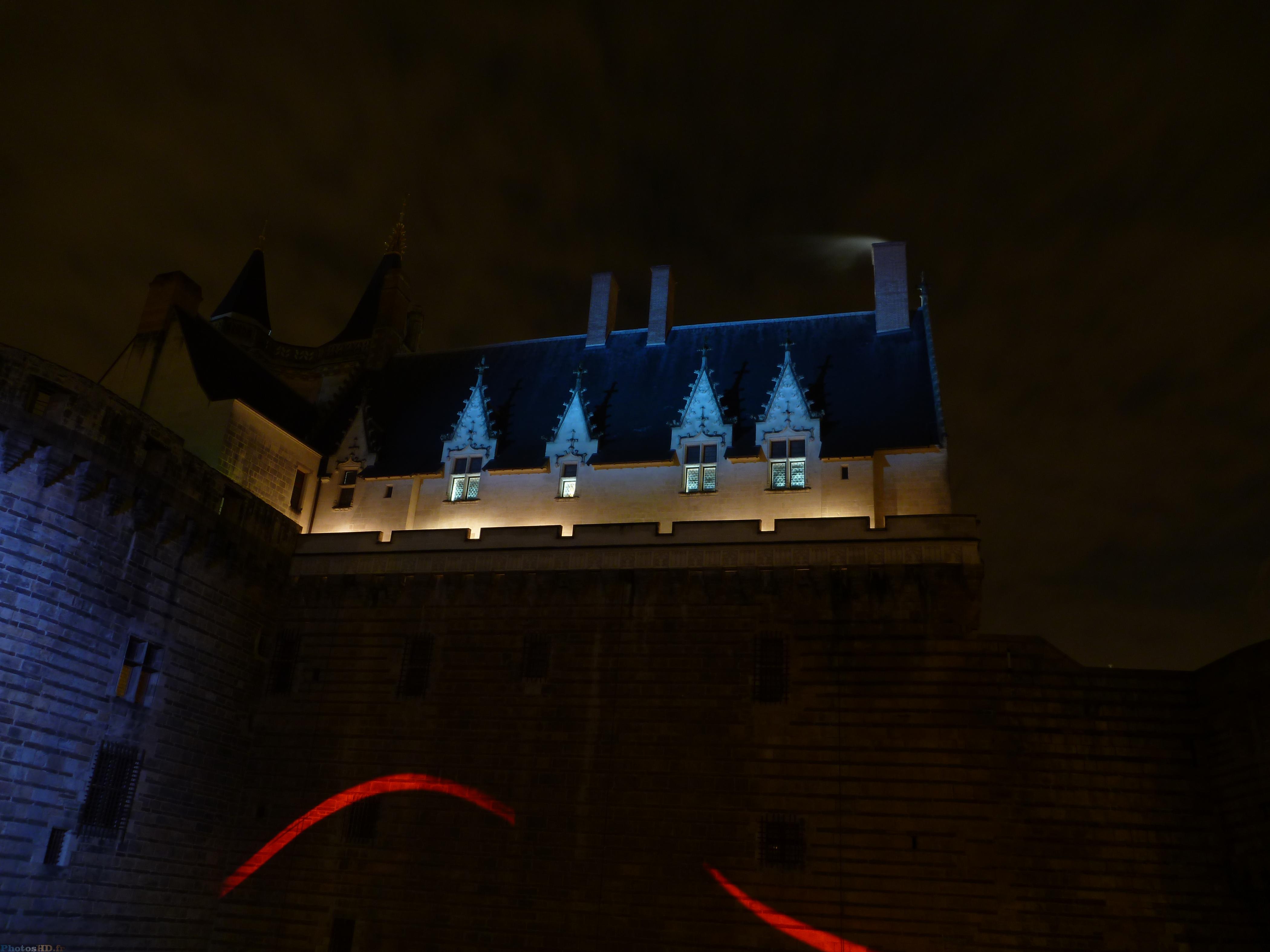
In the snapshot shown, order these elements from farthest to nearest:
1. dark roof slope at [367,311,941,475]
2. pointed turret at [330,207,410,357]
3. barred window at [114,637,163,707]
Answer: pointed turret at [330,207,410,357] < dark roof slope at [367,311,941,475] < barred window at [114,637,163,707]

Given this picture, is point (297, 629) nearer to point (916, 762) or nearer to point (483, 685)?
point (483, 685)

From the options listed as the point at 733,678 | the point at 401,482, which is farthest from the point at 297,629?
the point at 733,678

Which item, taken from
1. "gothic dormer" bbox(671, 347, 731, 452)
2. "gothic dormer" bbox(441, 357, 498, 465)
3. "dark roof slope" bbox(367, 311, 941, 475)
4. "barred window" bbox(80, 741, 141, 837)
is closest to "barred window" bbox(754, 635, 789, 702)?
"dark roof slope" bbox(367, 311, 941, 475)

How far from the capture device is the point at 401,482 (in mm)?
30125

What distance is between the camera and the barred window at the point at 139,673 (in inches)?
876

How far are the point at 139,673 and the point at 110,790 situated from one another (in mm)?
2574

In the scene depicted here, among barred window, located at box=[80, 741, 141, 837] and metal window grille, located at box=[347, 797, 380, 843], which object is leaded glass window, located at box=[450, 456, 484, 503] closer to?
Answer: metal window grille, located at box=[347, 797, 380, 843]

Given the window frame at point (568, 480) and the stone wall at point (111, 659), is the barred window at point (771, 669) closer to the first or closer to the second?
the window frame at point (568, 480)

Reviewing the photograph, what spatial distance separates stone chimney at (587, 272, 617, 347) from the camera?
33094mm

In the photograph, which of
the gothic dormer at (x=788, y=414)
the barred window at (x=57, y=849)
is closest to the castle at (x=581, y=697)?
the barred window at (x=57, y=849)

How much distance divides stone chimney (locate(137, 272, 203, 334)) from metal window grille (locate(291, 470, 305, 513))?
5.78m

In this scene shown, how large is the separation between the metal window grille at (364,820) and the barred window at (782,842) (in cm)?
918

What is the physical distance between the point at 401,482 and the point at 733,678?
1234cm

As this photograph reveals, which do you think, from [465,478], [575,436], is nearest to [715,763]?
[575,436]
